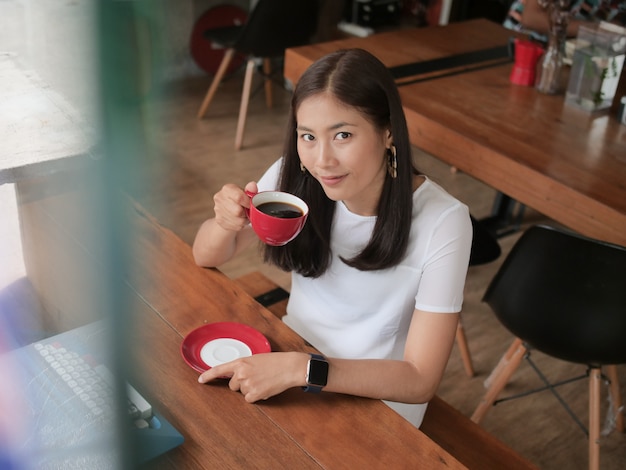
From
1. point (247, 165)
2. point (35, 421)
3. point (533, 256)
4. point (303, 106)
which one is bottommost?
point (247, 165)

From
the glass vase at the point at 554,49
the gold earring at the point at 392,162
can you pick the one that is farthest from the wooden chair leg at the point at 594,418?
the glass vase at the point at 554,49

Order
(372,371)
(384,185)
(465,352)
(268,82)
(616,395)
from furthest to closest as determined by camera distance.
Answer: (268,82) < (465,352) < (616,395) < (384,185) < (372,371)

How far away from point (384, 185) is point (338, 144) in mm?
159

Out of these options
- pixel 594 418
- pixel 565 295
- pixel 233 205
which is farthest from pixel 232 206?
pixel 594 418

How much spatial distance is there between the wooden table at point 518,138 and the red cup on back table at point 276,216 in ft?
2.80

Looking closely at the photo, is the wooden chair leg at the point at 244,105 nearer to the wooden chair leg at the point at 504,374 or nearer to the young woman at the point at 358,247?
the wooden chair leg at the point at 504,374

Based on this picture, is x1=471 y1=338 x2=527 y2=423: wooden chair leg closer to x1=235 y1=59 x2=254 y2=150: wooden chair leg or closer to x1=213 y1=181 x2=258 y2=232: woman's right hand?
x1=213 y1=181 x2=258 y2=232: woman's right hand

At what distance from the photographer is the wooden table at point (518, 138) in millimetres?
1755

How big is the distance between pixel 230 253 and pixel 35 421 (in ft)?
2.39

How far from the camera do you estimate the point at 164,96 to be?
30cm

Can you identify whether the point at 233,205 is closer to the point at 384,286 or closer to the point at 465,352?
the point at 384,286

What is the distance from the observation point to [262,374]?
1071 mm

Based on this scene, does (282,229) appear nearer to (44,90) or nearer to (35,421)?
(35,421)

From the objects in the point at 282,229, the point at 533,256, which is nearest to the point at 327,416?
the point at 282,229
